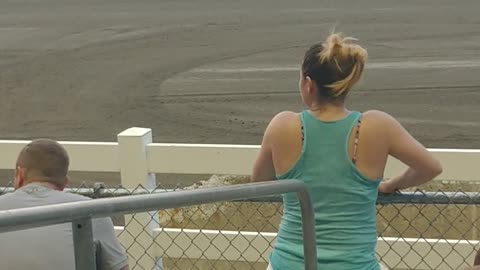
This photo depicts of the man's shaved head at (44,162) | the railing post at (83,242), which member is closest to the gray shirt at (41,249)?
the man's shaved head at (44,162)

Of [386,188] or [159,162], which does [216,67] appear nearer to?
[159,162]

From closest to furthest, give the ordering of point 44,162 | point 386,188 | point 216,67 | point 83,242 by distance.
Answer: point 83,242
point 44,162
point 386,188
point 216,67

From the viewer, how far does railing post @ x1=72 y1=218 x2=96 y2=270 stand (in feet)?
7.90

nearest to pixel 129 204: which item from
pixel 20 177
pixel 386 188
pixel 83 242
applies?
pixel 83 242

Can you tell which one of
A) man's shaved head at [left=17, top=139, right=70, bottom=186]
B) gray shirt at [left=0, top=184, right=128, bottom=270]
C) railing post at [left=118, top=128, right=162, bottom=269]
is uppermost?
man's shaved head at [left=17, top=139, right=70, bottom=186]

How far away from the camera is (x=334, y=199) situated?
2.96 m

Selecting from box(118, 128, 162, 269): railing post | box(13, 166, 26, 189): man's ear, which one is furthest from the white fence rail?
box(13, 166, 26, 189): man's ear

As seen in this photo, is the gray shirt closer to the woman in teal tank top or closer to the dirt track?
the woman in teal tank top

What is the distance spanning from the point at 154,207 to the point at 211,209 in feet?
15.0

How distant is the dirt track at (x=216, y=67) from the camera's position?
11148 millimetres

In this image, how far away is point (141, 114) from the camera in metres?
11.8

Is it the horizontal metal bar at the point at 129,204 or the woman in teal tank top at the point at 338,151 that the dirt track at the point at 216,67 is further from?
the horizontal metal bar at the point at 129,204

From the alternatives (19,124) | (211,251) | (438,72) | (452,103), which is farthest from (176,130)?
(211,251)

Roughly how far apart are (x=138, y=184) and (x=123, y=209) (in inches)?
115
